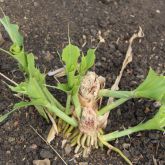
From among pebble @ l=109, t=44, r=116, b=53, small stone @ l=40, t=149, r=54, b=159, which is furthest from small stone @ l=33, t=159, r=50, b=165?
pebble @ l=109, t=44, r=116, b=53

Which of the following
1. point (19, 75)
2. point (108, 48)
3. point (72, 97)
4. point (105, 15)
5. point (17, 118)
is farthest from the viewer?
point (105, 15)

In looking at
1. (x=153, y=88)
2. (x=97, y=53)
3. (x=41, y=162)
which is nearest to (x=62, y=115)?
(x=41, y=162)

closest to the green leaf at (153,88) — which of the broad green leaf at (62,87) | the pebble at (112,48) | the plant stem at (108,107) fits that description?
the plant stem at (108,107)

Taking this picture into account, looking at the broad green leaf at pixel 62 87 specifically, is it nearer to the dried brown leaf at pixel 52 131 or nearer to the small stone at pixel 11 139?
the dried brown leaf at pixel 52 131

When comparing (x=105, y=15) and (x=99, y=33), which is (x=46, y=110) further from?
(x=105, y=15)

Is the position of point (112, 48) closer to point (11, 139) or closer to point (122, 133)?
point (122, 133)

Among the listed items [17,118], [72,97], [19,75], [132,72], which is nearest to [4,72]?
[19,75]
